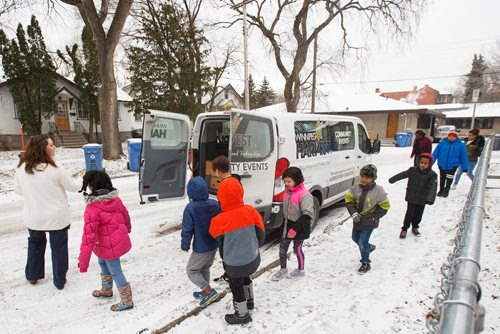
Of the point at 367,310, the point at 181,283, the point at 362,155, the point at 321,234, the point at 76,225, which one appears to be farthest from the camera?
the point at 362,155

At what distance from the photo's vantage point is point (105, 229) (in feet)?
9.59

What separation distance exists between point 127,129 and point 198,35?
1196cm

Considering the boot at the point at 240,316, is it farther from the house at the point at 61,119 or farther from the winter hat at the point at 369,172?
the house at the point at 61,119

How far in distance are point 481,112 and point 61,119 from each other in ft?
153

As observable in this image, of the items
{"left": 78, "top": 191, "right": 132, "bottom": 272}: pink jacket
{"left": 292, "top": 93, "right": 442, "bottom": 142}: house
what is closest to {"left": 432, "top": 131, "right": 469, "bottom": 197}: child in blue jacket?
{"left": 78, "top": 191, "right": 132, "bottom": 272}: pink jacket

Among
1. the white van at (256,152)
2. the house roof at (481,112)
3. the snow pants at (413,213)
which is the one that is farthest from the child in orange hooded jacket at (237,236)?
the house roof at (481,112)

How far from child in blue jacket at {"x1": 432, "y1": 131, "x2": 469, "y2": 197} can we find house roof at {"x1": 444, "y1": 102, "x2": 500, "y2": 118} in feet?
125

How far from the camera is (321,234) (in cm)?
505

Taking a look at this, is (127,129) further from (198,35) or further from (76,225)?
(76,225)

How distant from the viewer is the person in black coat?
4469mm

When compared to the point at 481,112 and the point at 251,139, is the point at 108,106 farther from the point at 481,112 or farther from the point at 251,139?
the point at 481,112

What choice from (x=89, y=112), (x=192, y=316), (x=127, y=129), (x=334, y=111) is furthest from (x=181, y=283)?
(x=334, y=111)

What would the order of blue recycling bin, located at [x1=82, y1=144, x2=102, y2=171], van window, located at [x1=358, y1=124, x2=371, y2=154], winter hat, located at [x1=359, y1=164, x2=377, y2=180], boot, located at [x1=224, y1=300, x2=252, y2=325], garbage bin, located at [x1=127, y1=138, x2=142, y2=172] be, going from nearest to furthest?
boot, located at [x1=224, y1=300, x2=252, y2=325]
winter hat, located at [x1=359, y1=164, x2=377, y2=180]
van window, located at [x1=358, y1=124, x2=371, y2=154]
blue recycling bin, located at [x1=82, y1=144, x2=102, y2=171]
garbage bin, located at [x1=127, y1=138, x2=142, y2=172]

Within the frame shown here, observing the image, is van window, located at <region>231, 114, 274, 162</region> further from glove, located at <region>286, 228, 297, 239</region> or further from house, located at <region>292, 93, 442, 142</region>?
house, located at <region>292, 93, 442, 142</region>
